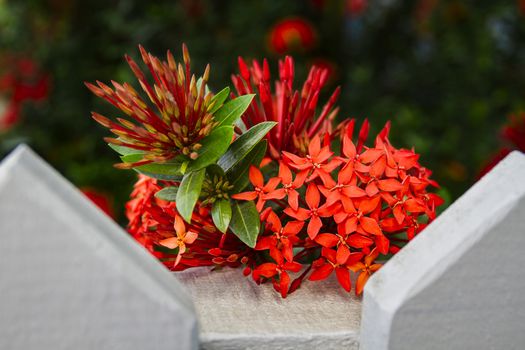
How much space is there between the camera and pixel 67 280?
1.73 ft

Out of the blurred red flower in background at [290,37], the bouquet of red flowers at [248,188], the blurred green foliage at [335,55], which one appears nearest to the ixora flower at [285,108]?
the bouquet of red flowers at [248,188]

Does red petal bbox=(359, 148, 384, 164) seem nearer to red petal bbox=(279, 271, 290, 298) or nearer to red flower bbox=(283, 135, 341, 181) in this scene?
red flower bbox=(283, 135, 341, 181)

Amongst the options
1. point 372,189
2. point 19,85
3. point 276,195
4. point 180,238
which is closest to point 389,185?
point 372,189

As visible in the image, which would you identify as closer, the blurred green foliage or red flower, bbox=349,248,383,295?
red flower, bbox=349,248,383,295

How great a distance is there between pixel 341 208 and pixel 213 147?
152 millimetres

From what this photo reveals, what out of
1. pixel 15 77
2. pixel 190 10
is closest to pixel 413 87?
pixel 190 10

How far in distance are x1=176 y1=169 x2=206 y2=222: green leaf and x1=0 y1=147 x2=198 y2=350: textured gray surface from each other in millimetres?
119

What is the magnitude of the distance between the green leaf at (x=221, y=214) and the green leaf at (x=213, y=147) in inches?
2.2

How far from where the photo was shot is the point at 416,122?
2.57 m

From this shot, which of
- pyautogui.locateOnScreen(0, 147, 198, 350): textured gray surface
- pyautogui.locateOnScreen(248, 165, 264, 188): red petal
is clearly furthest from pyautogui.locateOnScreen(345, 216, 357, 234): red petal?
pyautogui.locateOnScreen(0, 147, 198, 350): textured gray surface

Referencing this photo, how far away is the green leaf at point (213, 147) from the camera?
69 centimetres

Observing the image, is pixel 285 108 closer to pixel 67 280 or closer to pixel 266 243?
pixel 266 243

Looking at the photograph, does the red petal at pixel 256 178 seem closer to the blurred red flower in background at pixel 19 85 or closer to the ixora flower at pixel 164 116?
the ixora flower at pixel 164 116

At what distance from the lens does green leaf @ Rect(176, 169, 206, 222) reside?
678mm
